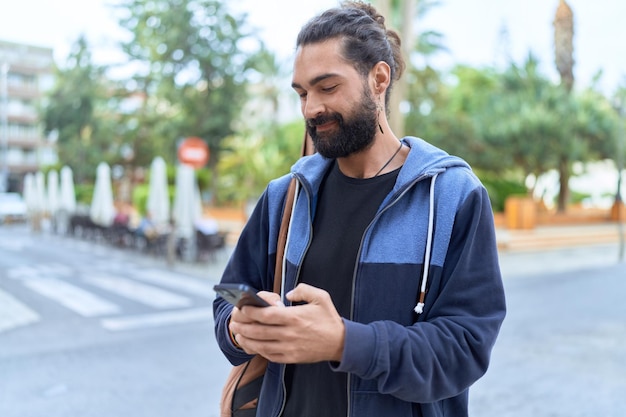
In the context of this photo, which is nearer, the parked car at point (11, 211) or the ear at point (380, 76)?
the ear at point (380, 76)

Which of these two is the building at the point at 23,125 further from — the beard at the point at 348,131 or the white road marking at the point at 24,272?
the beard at the point at 348,131

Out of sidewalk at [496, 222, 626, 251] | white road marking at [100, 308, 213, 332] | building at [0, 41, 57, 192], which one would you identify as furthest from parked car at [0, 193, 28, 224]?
building at [0, 41, 57, 192]

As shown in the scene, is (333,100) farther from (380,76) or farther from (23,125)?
(23,125)

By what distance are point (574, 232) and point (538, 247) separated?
459 cm

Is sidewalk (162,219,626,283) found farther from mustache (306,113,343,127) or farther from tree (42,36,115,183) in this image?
tree (42,36,115,183)

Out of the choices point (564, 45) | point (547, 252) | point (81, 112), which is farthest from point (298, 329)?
point (81, 112)

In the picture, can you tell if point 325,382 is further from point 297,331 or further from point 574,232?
point 574,232

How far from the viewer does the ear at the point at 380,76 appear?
4.69 ft

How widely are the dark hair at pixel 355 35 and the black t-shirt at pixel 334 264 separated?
294mm

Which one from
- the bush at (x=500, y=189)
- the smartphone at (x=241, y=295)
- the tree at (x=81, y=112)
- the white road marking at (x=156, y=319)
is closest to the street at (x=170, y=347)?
the white road marking at (x=156, y=319)

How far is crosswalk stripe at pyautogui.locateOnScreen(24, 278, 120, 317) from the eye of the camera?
8.75 m

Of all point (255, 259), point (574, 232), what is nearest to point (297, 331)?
point (255, 259)

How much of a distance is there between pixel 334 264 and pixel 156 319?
7.25 meters

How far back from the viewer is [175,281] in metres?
11.6
